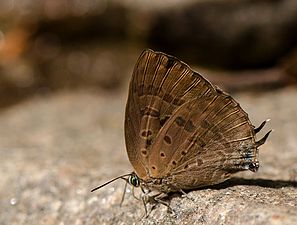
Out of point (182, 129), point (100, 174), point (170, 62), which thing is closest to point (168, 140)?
point (182, 129)

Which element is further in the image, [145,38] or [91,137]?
[145,38]

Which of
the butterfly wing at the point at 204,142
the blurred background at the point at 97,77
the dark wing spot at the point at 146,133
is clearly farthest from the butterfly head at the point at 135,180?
the blurred background at the point at 97,77

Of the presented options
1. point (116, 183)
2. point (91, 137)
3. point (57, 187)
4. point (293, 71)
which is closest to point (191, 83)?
point (116, 183)

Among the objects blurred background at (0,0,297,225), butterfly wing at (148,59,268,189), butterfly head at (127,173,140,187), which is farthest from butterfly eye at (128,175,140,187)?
blurred background at (0,0,297,225)

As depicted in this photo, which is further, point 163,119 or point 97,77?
point 97,77

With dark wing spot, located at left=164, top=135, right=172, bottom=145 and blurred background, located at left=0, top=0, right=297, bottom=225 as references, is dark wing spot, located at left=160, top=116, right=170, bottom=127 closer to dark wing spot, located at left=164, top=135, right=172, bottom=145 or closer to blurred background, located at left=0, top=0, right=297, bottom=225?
dark wing spot, located at left=164, top=135, right=172, bottom=145

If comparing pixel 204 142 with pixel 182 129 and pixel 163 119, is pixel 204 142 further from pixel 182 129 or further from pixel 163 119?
pixel 163 119

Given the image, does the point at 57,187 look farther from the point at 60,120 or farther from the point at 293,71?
the point at 293,71
